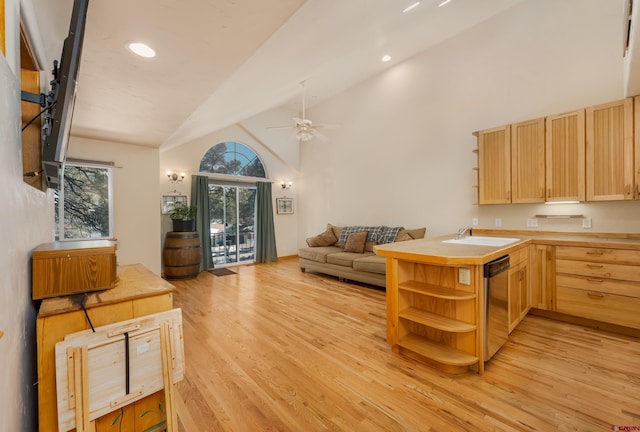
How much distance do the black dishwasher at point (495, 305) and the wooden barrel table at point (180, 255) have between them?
4.74m

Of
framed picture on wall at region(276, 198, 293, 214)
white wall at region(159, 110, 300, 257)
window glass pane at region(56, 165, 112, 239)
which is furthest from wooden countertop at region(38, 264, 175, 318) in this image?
framed picture on wall at region(276, 198, 293, 214)

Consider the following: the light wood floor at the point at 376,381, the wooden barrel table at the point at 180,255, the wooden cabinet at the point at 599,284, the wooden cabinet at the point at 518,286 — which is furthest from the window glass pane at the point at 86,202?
the wooden cabinet at the point at 599,284

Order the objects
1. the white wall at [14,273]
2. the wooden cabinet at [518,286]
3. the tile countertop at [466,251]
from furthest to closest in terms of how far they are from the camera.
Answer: the wooden cabinet at [518,286], the tile countertop at [466,251], the white wall at [14,273]

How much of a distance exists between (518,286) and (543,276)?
633mm

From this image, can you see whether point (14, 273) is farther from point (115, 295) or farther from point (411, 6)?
point (411, 6)

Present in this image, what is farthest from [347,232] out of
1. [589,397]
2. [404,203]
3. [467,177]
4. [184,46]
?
[184,46]

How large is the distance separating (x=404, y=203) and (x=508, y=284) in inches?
112

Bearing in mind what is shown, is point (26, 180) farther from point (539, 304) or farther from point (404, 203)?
point (404, 203)

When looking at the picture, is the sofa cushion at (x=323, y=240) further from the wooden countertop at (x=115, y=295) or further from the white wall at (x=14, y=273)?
the white wall at (x=14, y=273)

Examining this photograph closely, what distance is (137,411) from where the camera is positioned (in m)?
1.31

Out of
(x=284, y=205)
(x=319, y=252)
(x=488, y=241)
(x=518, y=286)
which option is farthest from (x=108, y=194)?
(x=518, y=286)

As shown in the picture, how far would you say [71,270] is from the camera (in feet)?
4.09

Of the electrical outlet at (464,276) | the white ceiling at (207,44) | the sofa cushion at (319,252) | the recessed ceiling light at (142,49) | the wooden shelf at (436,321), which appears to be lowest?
the wooden shelf at (436,321)

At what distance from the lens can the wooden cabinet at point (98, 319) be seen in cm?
107
